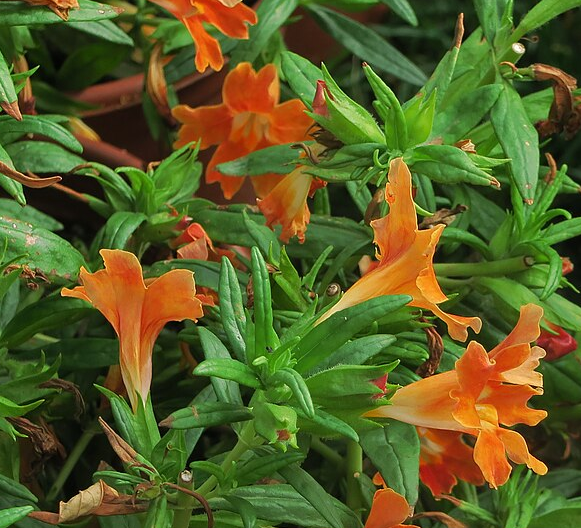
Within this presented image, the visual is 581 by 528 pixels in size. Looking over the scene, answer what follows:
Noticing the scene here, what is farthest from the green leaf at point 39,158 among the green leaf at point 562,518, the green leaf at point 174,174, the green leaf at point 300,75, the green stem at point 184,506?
the green leaf at point 562,518

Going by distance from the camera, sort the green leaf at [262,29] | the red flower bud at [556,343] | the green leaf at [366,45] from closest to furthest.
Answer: the red flower bud at [556,343] → the green leaf at [262,29] → the green leaf at [366,45]

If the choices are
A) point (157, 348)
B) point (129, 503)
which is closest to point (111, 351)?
point (157, 348)

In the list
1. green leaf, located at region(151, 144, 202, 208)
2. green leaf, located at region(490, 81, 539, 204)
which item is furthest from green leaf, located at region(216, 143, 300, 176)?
green leaf, located at region(490, 81, 539, 204)

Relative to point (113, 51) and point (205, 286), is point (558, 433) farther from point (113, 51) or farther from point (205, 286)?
point (113, 51)

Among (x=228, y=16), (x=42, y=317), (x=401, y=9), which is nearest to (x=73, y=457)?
(x=42, y=317)

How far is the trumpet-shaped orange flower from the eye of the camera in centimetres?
46

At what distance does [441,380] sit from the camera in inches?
19.3

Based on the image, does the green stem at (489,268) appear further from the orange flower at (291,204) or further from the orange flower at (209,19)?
the orange flower at (209,19)

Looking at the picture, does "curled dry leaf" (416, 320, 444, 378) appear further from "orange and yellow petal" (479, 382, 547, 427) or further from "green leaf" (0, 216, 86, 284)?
"green leaf" (0, 216, 86, 284)

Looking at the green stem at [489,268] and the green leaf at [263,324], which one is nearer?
the green leaf at [263,324]

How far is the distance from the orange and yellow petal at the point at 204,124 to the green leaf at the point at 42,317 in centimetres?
18

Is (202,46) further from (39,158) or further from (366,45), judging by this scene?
(366,45)

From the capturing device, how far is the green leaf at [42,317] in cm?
59

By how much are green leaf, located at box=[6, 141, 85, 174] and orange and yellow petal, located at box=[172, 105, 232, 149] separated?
9cm
